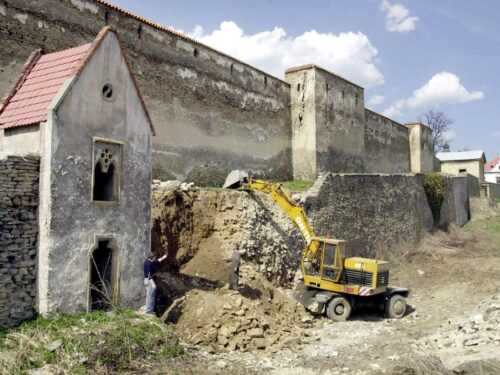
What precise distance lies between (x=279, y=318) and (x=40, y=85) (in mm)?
7746

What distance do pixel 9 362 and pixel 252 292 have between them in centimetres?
704

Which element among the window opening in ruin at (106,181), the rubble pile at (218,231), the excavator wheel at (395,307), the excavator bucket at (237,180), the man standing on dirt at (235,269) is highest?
the excavator bucket at (237,180)

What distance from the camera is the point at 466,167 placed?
46.3m

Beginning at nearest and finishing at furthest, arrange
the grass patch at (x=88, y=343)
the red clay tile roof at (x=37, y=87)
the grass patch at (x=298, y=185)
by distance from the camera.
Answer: the grass patch at (x=88, y=343), the red clay tile roof at (x=37, y=87), the grass patch at (x=298, y=185)

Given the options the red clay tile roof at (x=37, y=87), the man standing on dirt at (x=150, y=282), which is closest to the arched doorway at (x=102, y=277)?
the man standing on dirt at (x=150, y=282)

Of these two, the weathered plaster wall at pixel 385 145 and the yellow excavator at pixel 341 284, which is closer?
the yellow excavator at pixel 341 284

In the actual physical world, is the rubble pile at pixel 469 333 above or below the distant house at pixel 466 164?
below

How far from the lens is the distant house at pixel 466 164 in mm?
45969

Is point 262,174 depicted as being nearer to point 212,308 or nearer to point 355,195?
point 355,195

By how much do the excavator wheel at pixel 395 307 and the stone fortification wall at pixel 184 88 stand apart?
811 centimetres

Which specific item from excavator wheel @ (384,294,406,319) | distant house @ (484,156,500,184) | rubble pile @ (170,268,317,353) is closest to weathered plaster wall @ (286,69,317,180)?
excavator wheel @ (384,294,406,319)

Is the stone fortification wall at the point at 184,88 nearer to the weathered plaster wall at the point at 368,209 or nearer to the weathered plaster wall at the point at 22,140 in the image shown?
the weathered plaster wall at the point at 22,140

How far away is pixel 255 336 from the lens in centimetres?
1091

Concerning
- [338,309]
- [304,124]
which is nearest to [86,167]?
[338,309]
